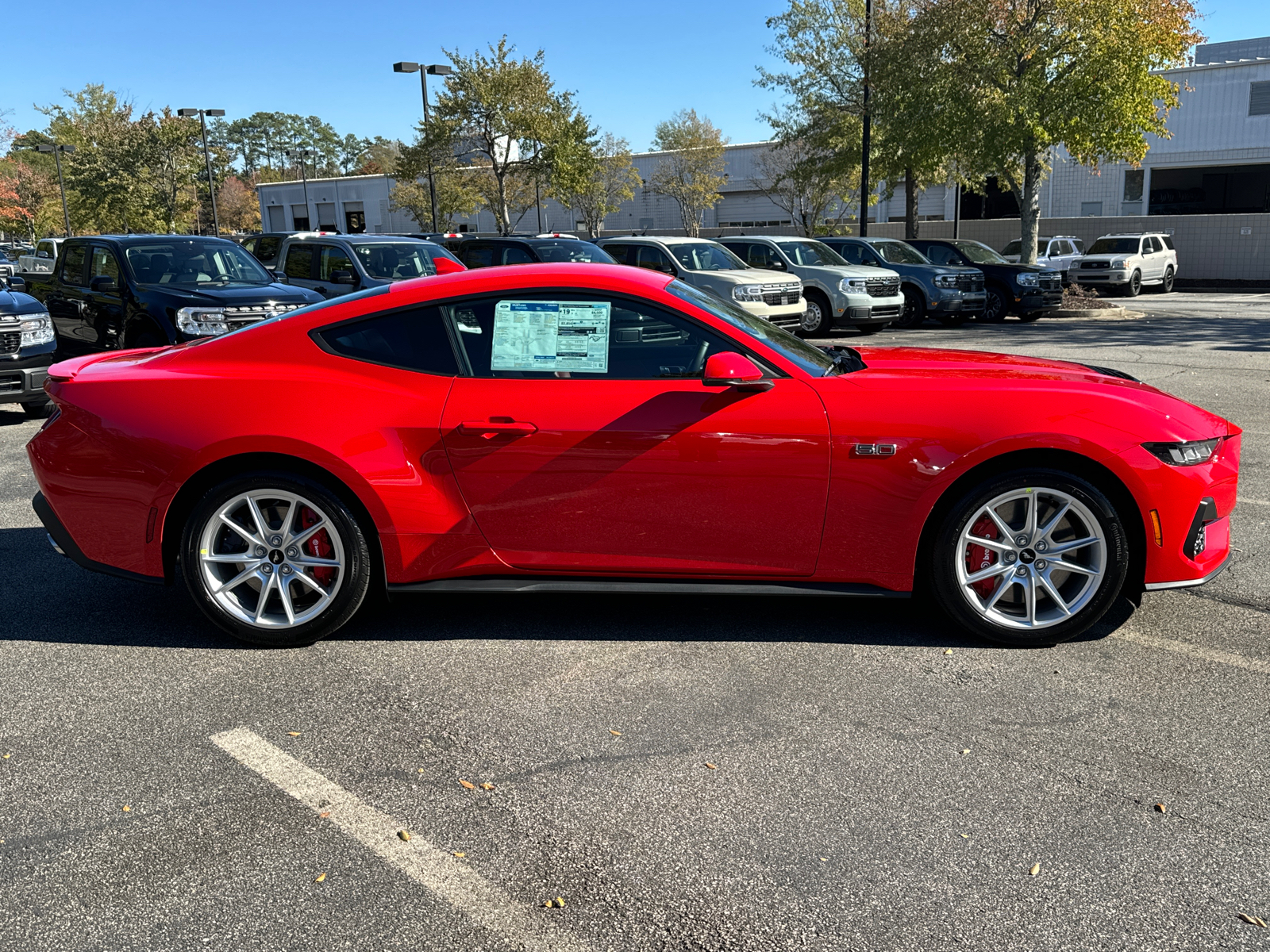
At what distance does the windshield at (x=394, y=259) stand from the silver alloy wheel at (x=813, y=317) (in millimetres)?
6915

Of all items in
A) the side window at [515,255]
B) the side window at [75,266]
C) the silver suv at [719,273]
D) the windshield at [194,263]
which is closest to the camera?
the windshield at [194,263]

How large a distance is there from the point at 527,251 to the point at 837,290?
17.9ft

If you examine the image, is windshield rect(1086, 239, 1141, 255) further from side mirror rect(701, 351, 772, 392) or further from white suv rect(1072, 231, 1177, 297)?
side mirror rect(701, 351, 772, 392)

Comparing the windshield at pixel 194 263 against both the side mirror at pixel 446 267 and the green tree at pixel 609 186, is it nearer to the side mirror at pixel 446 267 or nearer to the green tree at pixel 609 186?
the side mirror at pixel 446 267

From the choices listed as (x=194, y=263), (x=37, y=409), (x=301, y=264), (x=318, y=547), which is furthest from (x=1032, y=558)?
(x=301, y=264)

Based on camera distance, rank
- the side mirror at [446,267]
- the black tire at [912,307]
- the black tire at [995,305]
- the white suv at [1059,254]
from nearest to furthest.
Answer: the side mirror at [446,267] < the black tire at [912,307] < the black tire at [995,305] < the white suv at [1059,254]

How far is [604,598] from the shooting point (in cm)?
512

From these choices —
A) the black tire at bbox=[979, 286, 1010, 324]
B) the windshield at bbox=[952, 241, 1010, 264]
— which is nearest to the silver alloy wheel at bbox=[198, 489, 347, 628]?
the black tire at bbox=[979, 286, 1010, 324]

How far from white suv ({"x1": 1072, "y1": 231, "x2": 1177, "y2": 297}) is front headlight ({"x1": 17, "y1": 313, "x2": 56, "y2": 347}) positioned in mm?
25817

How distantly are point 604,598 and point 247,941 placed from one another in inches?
106

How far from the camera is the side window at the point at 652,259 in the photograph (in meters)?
18.2

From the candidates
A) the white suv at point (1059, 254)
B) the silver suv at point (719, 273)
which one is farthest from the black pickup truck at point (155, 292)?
the white suv at point (1059, 254)

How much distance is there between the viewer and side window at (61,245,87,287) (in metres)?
12.7

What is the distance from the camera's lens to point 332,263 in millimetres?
14742
